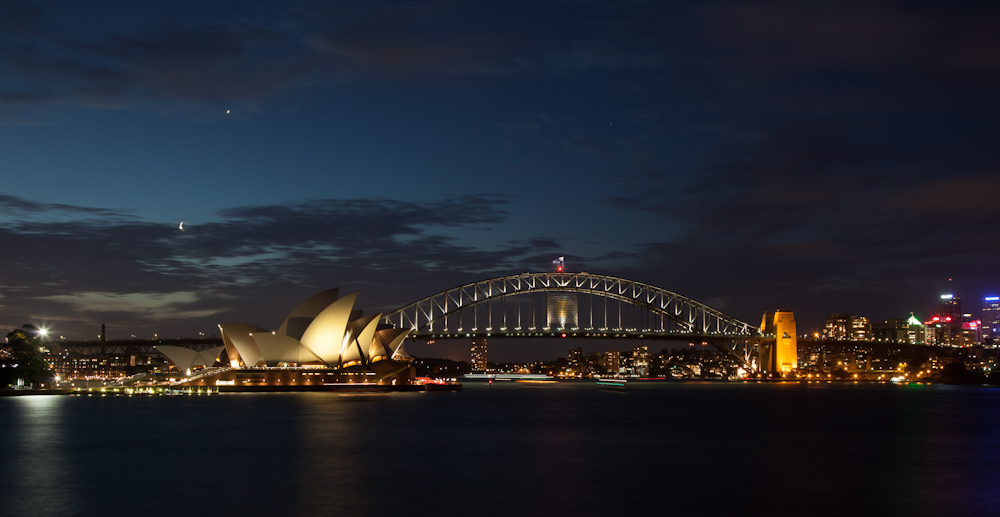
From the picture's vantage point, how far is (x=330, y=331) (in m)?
82.3

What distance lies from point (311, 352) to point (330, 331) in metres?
3.79

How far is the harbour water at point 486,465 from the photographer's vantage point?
873 inches

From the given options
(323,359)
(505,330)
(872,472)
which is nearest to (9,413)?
(323,359)

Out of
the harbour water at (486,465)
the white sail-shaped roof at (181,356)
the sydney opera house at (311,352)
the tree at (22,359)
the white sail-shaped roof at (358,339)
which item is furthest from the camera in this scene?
the white sail-shaped roof at (181,356)

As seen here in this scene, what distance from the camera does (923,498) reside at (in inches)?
923

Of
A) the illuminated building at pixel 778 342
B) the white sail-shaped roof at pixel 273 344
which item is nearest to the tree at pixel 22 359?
the white sail-shaped roof at pixel 273 344

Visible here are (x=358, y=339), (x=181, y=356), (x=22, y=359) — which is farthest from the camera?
(x=181, y=356)

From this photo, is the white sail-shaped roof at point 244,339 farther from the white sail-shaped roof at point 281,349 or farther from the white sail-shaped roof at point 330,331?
the white sail-shaped roof at point 330,331

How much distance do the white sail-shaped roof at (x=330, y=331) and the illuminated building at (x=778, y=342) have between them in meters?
71.7

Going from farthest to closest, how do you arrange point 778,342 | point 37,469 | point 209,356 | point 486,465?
point 778,342 → point 209,356 → point 486,465 → point 37,469

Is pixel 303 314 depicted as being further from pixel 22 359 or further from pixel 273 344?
pixel 22 359

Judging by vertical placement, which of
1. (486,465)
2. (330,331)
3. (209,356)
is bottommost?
(486,465)

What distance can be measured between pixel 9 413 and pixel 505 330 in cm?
7182

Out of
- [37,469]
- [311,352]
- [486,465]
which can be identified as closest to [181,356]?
[311,352]
